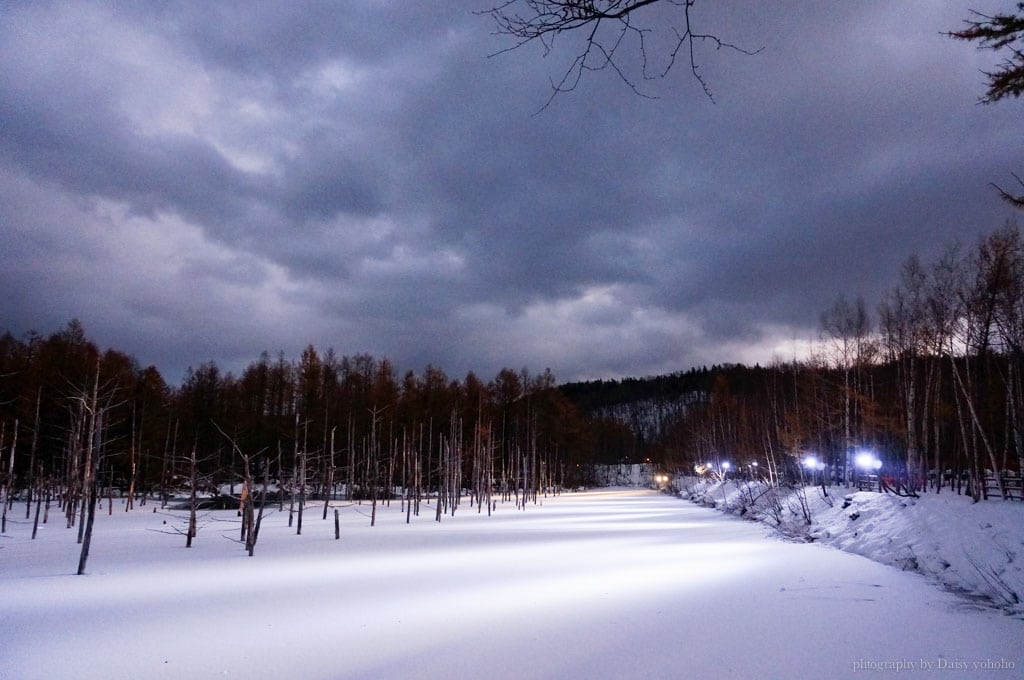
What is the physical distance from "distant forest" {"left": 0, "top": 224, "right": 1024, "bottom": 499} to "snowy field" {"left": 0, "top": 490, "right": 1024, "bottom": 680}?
3.27 metres

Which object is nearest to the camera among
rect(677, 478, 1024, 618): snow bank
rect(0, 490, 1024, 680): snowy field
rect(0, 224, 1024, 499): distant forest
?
rect(0, 490, 1024, 680): snowy field

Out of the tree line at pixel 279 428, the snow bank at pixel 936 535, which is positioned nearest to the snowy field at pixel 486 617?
the snow bank at pixel 936 535

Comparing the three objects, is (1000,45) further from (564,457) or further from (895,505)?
(564,457)

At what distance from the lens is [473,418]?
194 feet

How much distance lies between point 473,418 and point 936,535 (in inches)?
1839

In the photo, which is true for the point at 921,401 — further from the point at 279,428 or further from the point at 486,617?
the point at 279,428

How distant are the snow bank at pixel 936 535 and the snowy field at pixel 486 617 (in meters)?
0.63

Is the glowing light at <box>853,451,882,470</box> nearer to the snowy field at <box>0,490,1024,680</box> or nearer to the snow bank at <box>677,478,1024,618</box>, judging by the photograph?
the snow bank at <box>677,478,1024,618</box>

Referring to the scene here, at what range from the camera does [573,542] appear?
20281 millimetres

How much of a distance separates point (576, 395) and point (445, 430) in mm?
119988

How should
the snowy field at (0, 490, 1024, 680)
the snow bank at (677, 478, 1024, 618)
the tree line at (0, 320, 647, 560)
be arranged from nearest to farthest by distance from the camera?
the snowy field at (0, 490, 1024, 680)
the snow bank at (677, 478, 1024, 618)
the tree line at (0, 320, 647, 560)

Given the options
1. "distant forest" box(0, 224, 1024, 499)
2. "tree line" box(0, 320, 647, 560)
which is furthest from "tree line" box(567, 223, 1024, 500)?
"tree line" box(0, 320, 647, 560)

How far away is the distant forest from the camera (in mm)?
20797

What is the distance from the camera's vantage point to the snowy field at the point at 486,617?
22.2ft
